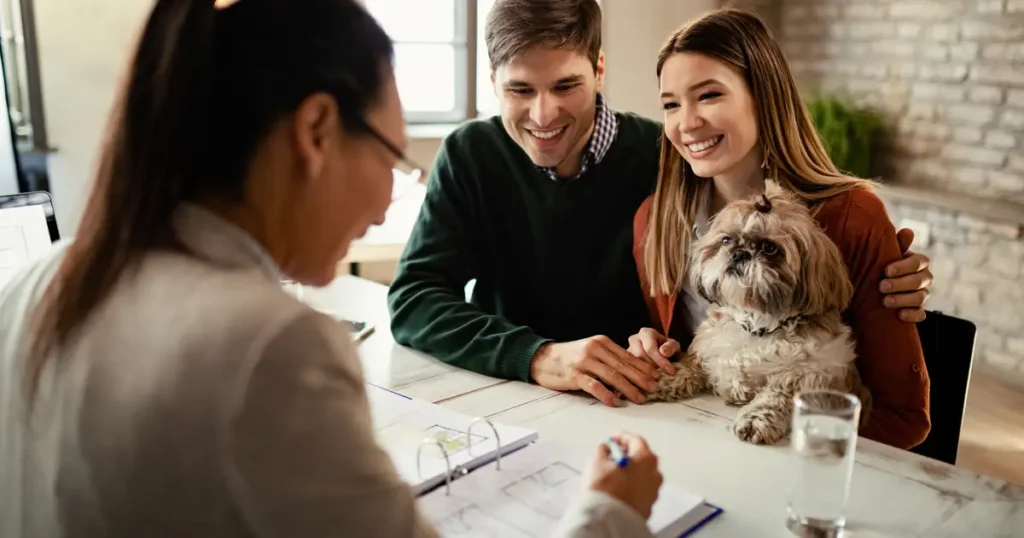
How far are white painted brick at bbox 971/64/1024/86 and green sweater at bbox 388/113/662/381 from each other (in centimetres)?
245

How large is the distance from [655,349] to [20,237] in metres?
1.17

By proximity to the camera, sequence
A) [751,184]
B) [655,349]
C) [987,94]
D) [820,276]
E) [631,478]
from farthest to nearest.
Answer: [987,94]
[751,184]
[655,349]
[820,276]
[631,478]

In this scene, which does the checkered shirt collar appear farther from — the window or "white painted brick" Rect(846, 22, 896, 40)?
"white painted brick" Rect(846, 22, 896, 40)

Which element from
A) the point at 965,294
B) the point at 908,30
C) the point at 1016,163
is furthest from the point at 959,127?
the point at 965,294

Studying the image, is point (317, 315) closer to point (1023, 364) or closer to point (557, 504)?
point (557, 504)

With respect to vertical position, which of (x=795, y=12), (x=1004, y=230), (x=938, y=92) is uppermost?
(x=795, y=12)

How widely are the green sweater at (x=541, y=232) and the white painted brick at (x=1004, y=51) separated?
8.03 ft

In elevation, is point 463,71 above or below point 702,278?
above

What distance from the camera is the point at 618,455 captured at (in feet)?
3.04

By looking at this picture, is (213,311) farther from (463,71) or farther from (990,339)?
(990,339)

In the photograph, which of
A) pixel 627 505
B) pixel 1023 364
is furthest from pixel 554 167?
pixel 1023 364

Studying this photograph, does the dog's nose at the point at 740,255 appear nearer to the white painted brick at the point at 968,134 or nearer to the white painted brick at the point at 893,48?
the white painted brick at the point at 968,134

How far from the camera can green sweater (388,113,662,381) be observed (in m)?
1.85

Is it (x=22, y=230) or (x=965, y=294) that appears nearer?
(x=22, y=230)
